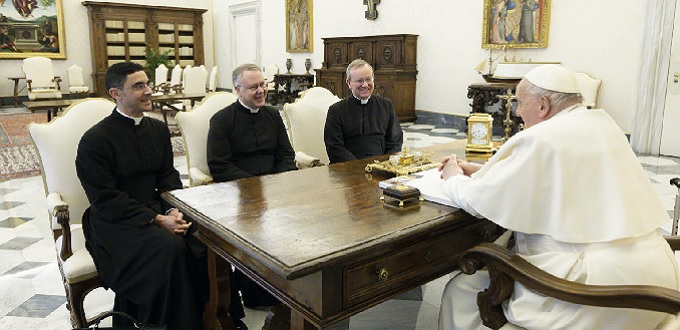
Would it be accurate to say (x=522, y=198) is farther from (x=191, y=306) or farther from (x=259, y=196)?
(x=191, y=306)

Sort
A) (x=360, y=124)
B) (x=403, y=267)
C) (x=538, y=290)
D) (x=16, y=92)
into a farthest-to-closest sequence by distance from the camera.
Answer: (x=16, y=92) < (x=360, y=124) < (x=403, y=267) < (x=538, y=290)

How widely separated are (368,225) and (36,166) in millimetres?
6220

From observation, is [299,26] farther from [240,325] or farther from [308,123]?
[240,325]

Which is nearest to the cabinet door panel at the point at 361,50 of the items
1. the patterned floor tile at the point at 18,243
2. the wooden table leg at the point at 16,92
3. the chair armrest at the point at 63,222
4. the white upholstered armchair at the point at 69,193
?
the patterned floor tile at the point at 18,243

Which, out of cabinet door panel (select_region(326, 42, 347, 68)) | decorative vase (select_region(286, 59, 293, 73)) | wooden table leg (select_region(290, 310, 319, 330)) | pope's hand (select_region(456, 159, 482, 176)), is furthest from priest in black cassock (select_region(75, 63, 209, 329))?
decorative vase (select_region(286, 59, 293, 73))

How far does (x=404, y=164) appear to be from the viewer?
8.82 feet

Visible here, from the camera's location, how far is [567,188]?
1704mm

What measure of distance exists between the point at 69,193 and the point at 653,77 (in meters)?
7.01

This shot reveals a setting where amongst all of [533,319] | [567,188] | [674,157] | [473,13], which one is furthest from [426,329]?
[473,13]

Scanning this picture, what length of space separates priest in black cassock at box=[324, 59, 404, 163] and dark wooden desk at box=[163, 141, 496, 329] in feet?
4.66

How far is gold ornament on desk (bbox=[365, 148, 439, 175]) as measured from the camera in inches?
102

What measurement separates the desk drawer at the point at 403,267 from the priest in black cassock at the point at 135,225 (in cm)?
101

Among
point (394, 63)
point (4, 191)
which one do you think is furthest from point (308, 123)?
point (394, 63)

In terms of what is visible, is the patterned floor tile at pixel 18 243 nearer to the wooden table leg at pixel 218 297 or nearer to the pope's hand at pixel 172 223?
the pope's hand at pixel 172 223
